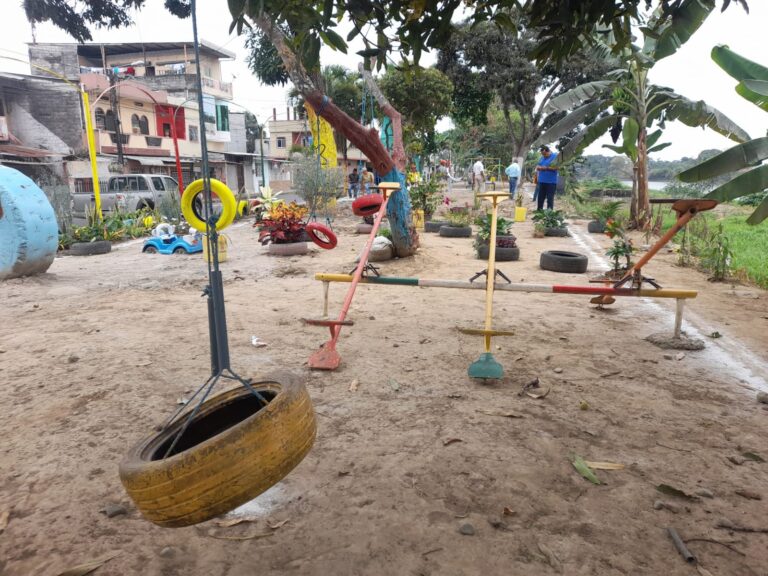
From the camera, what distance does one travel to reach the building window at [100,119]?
87.4ft

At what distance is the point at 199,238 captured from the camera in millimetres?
10125

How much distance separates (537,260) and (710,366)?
16.1ft

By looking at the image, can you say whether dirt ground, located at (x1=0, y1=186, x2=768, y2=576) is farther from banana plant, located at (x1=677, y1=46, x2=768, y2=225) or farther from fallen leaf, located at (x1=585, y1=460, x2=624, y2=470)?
banana plant, located at (x1=677, y1=46, x2=768, y2=225)

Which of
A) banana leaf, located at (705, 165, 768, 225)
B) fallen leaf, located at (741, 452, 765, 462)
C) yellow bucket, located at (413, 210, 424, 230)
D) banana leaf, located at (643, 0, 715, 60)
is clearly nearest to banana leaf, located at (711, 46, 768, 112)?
banana leaf, located at (643, 0, 715, 60)

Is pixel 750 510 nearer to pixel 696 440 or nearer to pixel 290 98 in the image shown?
pixel 696 440

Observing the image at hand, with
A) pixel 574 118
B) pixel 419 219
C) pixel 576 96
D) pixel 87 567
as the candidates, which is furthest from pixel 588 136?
pixel 87 567

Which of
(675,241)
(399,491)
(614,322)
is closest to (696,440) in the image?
(399,491)

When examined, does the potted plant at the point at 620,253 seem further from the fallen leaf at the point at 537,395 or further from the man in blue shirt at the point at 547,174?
the man in blue shirt at the point at 547,174

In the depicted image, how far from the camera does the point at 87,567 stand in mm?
1873

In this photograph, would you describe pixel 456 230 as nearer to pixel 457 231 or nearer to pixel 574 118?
pixel 457 231

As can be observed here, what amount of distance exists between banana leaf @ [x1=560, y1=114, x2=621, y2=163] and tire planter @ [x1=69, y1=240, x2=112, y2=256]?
994cm

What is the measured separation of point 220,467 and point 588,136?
11832 mm

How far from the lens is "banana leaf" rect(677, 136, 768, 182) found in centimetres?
640

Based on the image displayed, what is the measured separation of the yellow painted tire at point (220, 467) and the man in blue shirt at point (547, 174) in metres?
11.9
